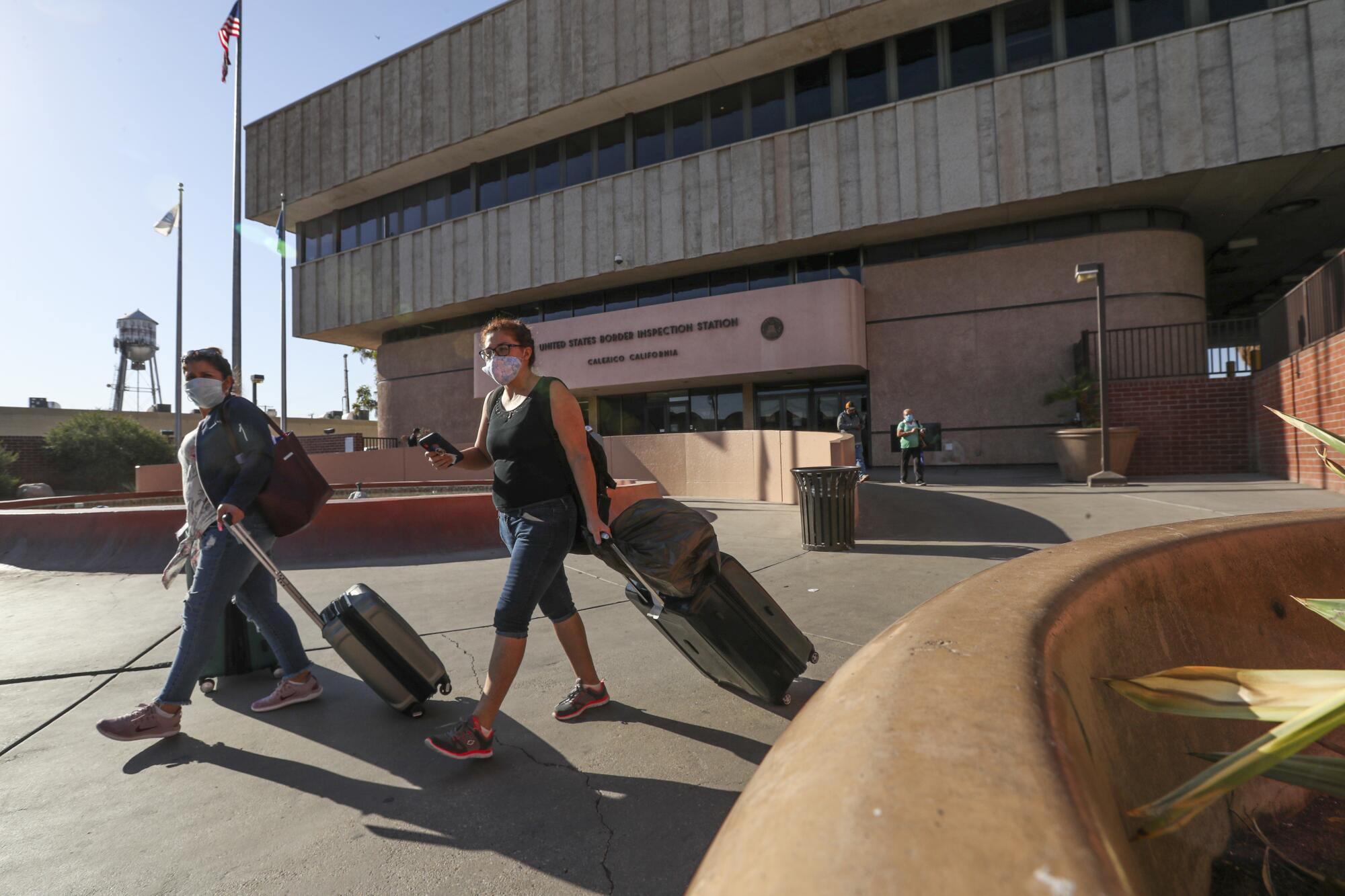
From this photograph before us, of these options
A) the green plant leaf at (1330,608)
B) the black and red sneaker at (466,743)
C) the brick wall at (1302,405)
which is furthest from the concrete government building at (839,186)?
the green plant leaf at (1330,608)

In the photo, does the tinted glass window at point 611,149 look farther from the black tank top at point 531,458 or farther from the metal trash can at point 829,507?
the black tank top at point 531,458

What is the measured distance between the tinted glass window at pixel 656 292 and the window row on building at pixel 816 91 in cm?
387

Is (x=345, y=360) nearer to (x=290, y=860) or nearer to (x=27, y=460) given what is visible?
(x=27, y=460)

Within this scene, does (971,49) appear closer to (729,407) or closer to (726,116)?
(726,116)

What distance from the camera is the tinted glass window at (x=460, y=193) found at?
26.6 metres

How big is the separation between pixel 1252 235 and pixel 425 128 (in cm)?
2683

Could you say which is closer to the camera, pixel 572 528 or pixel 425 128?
pixel 572 528

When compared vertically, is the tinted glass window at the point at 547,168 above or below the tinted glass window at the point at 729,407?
above

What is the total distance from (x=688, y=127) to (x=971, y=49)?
8.38m

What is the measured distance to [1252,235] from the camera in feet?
65.4

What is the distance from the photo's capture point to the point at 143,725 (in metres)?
3.22

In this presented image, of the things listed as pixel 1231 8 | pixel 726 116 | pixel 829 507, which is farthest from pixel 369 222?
pixel 1231 8

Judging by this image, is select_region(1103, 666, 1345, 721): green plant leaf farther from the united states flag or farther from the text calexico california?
the united states flag

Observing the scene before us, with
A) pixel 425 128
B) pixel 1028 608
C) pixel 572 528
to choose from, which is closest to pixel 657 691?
pixel 572 528
